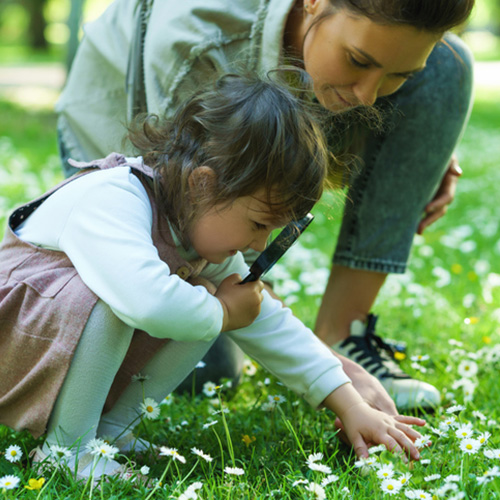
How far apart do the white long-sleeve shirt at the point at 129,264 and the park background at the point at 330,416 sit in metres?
0.21

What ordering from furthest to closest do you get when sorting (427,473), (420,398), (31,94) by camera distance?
1. (31,94)
2. (420,398)
3. (427,473)

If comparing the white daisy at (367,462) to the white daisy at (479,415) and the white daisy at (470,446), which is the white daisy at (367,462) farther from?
the white daisy at (479,415)

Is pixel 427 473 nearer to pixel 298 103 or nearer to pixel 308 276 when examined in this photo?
pixel 298 103

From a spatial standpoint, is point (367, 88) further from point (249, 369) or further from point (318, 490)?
point (318, 490)

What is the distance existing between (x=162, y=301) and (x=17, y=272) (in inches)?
16.2

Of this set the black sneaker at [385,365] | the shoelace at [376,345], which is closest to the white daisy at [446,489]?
the black sneaker at [385,365]

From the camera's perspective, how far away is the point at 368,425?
6.09 feet

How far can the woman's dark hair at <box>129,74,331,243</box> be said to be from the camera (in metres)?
1.68

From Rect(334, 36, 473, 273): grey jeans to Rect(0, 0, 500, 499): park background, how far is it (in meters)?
0.17

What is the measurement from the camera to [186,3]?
2.31m

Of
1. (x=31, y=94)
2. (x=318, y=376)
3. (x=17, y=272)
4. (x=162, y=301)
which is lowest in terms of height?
(x=31, y=94)

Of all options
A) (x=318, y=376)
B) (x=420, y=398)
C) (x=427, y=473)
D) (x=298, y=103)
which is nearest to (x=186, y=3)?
(x=298, y=103)

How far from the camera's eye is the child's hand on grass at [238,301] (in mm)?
1769

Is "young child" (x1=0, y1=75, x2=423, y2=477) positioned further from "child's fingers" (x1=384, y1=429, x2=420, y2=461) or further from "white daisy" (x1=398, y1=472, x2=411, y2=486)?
"white daisy" (x1=398, y1=472, x2=411, y2=486)
